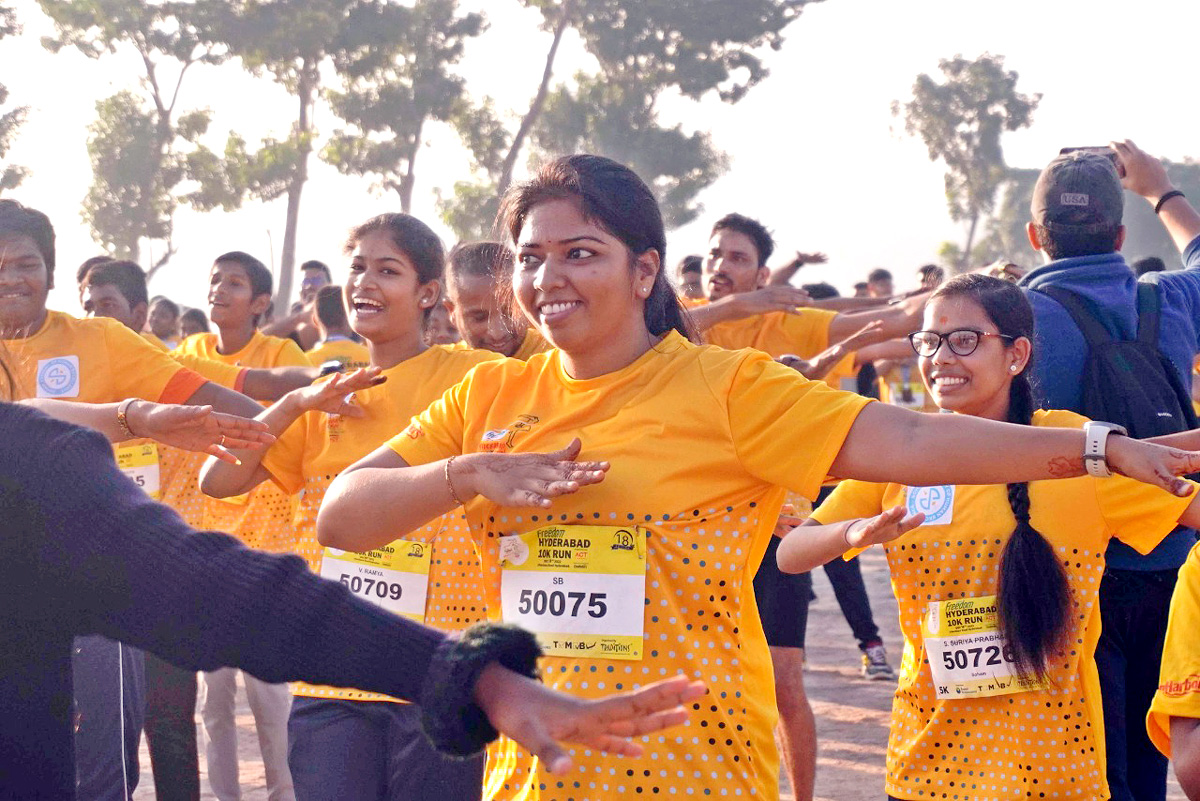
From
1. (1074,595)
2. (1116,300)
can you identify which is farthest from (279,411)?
(1116,300)

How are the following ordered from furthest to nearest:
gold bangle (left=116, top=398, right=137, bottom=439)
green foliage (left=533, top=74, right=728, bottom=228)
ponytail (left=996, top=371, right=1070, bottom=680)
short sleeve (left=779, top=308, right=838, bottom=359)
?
green foliage (left=533, top=74, right=728, bottom=228) → short sleeve (left=779, top=308, right=838, bottom=359) → gold bangle (left=116, top=398, right=137, bottom=439) → ponytail (left=996, top=371, right=1070, bottom=680)

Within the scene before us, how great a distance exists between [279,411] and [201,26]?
1172 inches

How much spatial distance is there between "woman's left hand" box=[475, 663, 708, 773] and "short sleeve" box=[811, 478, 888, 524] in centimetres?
211

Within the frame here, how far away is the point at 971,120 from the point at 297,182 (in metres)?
23.7

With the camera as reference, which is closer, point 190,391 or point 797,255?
point 190,391

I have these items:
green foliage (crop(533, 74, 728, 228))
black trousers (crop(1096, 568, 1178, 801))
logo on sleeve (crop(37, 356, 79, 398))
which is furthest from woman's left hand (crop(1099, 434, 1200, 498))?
green foliage (crop(533, 74, 728, 228))

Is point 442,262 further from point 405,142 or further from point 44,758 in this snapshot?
point 405,142

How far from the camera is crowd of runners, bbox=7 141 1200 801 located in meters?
1.72

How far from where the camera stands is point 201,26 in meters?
31.8

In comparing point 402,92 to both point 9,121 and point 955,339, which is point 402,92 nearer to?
point 9,121

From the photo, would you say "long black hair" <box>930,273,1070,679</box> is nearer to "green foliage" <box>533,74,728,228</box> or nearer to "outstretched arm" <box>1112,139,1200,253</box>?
"outstretched arm" <box>1112,139,1200,253</box>

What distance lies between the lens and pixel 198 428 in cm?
345

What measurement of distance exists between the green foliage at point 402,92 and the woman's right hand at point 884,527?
30213mm

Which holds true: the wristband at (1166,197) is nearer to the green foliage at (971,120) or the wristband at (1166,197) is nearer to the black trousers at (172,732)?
the black trousers at (172,732)
